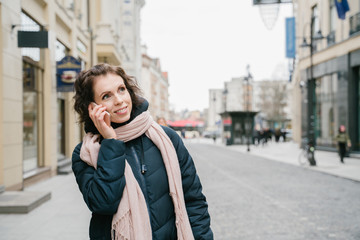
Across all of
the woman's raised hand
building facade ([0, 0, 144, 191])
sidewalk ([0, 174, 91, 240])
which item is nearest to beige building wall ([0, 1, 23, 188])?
building facade ([0, 0, 144, 191])

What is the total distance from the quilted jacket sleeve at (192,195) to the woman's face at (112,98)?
32 centimetres

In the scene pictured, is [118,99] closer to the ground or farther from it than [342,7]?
closer to the ground

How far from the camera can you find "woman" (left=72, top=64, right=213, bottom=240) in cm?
194

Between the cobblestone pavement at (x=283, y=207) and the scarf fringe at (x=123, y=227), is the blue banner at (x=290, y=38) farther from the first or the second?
the scarf fringe at (x=123, y=227)

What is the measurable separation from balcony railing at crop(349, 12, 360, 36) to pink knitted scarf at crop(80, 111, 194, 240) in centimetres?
2059

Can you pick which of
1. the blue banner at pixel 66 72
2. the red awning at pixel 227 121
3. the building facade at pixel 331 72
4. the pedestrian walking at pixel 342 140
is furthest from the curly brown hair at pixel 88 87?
the red awning at pixel 227 121

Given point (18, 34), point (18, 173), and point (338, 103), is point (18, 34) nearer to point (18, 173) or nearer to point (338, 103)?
point (18, 173)

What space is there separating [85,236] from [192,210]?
3671mm

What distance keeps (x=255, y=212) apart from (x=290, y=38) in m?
25.5

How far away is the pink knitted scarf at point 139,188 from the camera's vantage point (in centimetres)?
196

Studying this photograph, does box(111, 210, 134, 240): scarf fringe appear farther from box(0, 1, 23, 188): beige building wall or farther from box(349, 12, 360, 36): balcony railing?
box(349, 12, 360, 36): balcony railing

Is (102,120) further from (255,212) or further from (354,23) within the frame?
(354,23)

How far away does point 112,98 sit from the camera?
203 centimetres

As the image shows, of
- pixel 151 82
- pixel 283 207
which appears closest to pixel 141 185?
pixel 283 207
